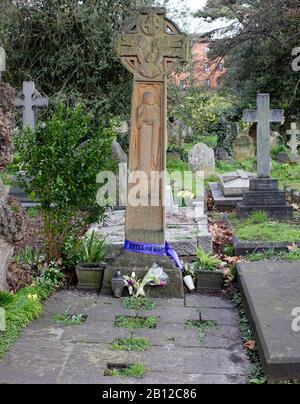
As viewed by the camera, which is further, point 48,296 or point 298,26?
point 298,26

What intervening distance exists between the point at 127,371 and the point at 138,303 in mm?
1727

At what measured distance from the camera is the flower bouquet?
19.4ft

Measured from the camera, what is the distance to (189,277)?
631 centimetres

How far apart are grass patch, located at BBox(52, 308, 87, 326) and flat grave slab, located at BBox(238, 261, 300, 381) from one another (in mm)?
1590

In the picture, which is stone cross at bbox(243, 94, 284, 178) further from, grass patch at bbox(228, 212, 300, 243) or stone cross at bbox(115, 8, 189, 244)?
stone cross at bbox(115, 8, 189, 244)

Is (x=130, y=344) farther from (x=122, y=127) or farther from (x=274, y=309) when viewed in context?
(x=122, y=127)

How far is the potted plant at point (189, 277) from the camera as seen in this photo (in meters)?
6.27

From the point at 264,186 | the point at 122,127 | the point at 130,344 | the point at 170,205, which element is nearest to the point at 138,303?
the point at 130,344

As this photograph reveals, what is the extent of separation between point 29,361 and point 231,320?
2087 mm

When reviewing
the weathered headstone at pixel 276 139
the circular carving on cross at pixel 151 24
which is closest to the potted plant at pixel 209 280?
the circular carving on cross at pixel 151 24

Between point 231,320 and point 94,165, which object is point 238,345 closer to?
point 231,320

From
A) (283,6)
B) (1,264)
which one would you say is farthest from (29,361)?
(283,6)

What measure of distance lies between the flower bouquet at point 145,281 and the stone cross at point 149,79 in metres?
0.88

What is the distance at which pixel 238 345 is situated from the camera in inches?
183
